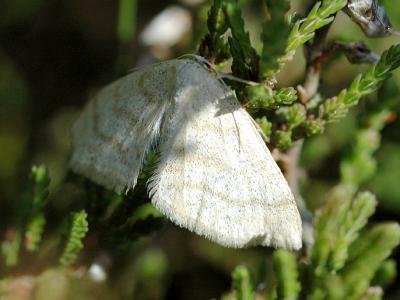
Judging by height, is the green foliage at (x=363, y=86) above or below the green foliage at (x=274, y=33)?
below

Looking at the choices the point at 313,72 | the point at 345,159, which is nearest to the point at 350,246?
the point at 345,159

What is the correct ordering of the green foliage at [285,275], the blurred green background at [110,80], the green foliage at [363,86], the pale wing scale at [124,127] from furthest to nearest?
the blurred green background at [110,80]
the pale wing scale at [124,127]
the green foliage at [285,275]
the green foliage at [363,86]

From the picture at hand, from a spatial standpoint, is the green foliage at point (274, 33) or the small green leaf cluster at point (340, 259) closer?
the green foliage at point (274, 33)

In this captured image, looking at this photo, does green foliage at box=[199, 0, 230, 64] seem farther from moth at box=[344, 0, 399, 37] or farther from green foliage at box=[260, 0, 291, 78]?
moth at box=[344, 0, 399, 37]

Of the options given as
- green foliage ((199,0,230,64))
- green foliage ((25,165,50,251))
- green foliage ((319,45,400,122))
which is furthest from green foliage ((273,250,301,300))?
green foliage ((25,165,50,251))

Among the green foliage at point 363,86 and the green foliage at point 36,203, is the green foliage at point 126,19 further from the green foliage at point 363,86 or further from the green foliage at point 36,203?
the green foliage at point 363,86

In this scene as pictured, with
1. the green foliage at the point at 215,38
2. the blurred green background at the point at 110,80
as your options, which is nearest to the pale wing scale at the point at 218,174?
the green foliage at the point at 215,38

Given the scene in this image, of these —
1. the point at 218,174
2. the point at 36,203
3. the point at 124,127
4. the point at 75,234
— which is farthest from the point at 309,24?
the point at 36,203
